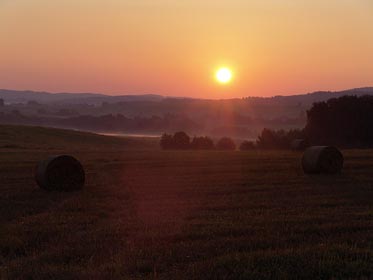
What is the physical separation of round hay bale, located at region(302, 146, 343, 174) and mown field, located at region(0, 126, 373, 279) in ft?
8.48

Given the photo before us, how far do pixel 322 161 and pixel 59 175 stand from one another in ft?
34.4

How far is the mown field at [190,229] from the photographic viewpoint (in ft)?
24.5

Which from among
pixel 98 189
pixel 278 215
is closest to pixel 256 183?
pixel 98 189

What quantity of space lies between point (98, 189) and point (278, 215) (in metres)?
7.18

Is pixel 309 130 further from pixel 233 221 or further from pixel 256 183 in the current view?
pixel 233 221

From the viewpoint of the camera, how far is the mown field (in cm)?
747

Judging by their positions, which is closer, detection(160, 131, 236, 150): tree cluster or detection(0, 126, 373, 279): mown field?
detection(0, 126, 373, 279): mown field

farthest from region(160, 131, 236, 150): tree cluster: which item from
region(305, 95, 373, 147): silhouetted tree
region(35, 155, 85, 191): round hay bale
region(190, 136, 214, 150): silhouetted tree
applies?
region(35, 155, 85, 191): round hay bale

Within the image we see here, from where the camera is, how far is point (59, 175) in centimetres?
1691

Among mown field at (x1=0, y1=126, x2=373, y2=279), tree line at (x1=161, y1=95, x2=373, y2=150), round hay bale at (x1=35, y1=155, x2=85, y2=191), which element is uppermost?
tree line at (x1=161, y1=95, x2=373, y2=150)

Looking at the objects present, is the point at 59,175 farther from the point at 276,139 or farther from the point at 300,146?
the point at 276,139

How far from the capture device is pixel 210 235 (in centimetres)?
938

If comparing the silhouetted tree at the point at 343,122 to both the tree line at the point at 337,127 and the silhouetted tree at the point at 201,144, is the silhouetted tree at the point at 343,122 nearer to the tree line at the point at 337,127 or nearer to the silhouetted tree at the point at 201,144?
the tree line at the point at 337,127

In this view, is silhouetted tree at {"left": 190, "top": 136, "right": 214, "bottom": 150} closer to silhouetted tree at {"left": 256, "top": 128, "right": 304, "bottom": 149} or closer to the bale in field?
silhouetted tree at {"left": 256, "top": 128, "right": 304, "bottom": 149}
